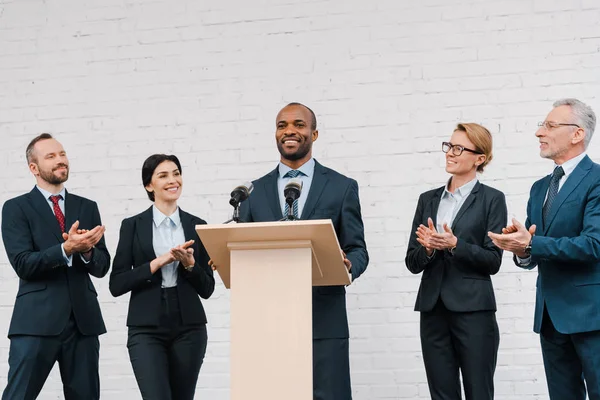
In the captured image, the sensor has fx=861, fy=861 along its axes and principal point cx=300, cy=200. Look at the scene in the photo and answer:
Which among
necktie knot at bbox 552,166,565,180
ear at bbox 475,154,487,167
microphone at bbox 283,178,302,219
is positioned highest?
ear at bbox 475,154,487,167

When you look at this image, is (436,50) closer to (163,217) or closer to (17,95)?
(163,217)

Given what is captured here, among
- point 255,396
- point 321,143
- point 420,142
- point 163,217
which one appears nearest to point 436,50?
point 420,142

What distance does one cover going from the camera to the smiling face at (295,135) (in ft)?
13.9

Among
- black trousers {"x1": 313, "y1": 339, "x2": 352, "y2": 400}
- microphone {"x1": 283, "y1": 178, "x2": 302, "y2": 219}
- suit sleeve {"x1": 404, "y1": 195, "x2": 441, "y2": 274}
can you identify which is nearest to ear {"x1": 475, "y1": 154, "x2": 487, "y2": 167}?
suit sleeve {"x1": 404, "y1": 195, "x2": 441, "y2": 274}

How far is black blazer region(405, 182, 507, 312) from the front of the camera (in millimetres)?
4160

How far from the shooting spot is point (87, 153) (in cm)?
591

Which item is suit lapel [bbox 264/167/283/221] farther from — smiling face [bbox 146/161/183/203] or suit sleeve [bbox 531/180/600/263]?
suit sleeve [bbox 531/180/600/263]

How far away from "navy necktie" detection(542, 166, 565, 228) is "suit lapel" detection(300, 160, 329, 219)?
104cm

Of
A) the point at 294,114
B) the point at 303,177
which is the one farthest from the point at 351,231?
the point at 294,114

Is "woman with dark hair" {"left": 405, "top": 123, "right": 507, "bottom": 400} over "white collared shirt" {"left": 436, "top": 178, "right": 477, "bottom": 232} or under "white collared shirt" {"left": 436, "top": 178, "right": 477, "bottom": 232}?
under

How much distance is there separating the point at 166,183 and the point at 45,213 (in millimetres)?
661

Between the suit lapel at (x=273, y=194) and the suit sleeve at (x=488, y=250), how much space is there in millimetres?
872

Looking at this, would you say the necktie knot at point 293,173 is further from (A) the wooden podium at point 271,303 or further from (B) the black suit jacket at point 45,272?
(B) the black suit jacket at point 45,272

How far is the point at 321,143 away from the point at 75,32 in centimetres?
197
